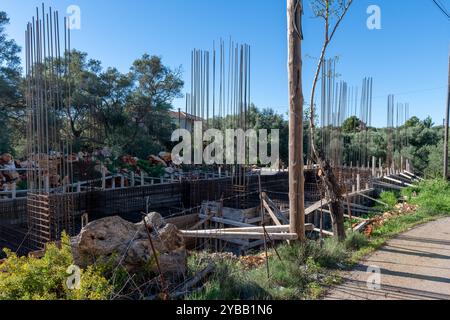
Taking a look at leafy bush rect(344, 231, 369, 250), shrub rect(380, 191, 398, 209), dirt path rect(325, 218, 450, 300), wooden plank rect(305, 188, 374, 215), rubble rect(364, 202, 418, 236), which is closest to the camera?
dirt path rect(325, 218, 450, 300)

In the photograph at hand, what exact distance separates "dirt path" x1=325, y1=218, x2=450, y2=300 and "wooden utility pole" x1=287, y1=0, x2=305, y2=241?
3.38 ft

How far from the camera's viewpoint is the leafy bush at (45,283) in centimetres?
282

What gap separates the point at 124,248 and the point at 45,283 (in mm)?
762

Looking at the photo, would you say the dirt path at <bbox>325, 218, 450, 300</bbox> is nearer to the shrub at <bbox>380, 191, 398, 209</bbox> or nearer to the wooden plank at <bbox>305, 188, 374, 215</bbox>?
the wooden plank at <bbox>305, 188, 374, 215</bbox>

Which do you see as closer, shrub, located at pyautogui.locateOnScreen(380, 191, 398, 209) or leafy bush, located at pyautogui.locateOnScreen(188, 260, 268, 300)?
leafy bush, located at pyautogui.locateOnScreen(188, 260, 268, 300)

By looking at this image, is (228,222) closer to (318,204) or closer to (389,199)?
(318,204)

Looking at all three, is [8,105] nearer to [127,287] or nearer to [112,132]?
[112,132]

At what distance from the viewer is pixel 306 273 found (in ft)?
13.6

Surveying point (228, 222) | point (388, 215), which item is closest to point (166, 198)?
point (228, 222)

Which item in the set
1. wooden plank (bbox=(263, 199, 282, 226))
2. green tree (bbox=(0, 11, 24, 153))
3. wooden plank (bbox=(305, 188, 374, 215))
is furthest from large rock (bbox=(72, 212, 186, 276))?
green tree (bbox=(0, 11, 24, 153))

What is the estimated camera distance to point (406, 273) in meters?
4.35

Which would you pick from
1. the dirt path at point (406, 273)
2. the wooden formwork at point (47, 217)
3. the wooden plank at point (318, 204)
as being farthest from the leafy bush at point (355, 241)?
the wooden formwork at point (47, 217)

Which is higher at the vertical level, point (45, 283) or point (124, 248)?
point (124, 248)

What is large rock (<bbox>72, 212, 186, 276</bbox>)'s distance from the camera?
3420 mm
